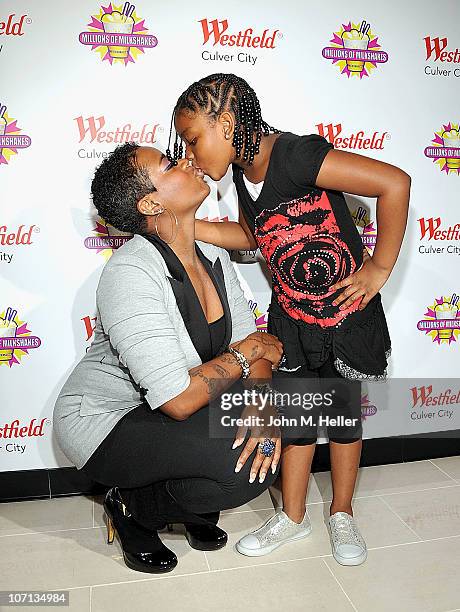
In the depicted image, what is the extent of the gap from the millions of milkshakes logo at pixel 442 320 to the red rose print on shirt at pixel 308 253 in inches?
30.2

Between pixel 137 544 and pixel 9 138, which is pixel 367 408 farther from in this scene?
pixel 9 138

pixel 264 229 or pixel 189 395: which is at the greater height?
pixel 264 229

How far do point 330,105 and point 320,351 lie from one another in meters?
0.93

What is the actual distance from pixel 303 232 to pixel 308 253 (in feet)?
0.20

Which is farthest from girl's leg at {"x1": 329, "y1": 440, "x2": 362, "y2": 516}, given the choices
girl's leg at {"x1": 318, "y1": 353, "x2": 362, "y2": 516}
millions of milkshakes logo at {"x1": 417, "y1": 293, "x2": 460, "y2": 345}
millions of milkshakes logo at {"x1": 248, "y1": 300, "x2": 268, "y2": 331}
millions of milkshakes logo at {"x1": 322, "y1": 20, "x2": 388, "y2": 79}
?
millions of milkshakes logo at {"x1": 322, "y1": 20, "x2": 388, "y2": 79}

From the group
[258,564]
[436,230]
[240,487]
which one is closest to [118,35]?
[436,230]

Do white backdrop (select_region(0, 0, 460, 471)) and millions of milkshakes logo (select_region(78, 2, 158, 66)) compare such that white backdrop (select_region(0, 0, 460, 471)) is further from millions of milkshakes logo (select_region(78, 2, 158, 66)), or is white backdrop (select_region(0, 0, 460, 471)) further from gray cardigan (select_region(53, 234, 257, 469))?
gray cardigan (select_region(53, 234, 257, 469))

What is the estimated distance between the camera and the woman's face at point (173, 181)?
1744 mm

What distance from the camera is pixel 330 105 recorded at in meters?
2.33

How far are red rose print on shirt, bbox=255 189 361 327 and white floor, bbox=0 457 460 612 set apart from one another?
69cm

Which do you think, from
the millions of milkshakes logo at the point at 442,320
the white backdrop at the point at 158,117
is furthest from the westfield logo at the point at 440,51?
the millions of milkshakes logo at the point at 442,320

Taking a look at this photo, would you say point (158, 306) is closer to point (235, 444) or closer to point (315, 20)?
point (235, 444)

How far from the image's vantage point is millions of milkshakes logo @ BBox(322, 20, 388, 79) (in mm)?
2309

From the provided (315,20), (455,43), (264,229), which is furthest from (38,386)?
(455,43)
